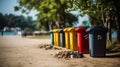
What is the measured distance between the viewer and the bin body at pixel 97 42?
12.0 meters

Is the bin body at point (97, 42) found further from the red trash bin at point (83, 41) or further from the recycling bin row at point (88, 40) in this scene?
the red trash bin at point (83, 41)

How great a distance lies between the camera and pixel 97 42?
12.0 metres

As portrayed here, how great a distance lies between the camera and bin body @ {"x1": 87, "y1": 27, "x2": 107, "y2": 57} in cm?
1200

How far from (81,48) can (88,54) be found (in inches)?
21.9

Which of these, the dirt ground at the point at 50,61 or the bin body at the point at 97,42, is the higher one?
the bin body at the point at 97,42

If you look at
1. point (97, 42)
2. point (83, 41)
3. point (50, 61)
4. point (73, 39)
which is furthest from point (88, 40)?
point (50, 61)

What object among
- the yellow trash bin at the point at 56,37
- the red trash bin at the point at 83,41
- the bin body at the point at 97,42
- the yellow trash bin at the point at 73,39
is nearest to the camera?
the bin body at the point at 97,42

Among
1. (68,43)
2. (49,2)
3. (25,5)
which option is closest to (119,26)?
(68,43)

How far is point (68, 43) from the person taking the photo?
17.1 meters

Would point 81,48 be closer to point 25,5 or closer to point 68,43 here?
point 68,43

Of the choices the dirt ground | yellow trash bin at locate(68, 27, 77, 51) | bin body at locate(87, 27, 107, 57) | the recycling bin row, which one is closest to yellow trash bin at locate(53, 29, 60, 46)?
the recycling bin row

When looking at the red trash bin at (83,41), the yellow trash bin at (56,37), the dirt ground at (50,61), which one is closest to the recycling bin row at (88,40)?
the red trash bin at (83,41)

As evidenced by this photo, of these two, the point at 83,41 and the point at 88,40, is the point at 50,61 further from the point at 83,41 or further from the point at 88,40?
the point at 88,40

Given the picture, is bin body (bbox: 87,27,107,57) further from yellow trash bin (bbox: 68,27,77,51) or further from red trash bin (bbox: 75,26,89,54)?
yellow trash bin (bbox: 68,27,77,51)
